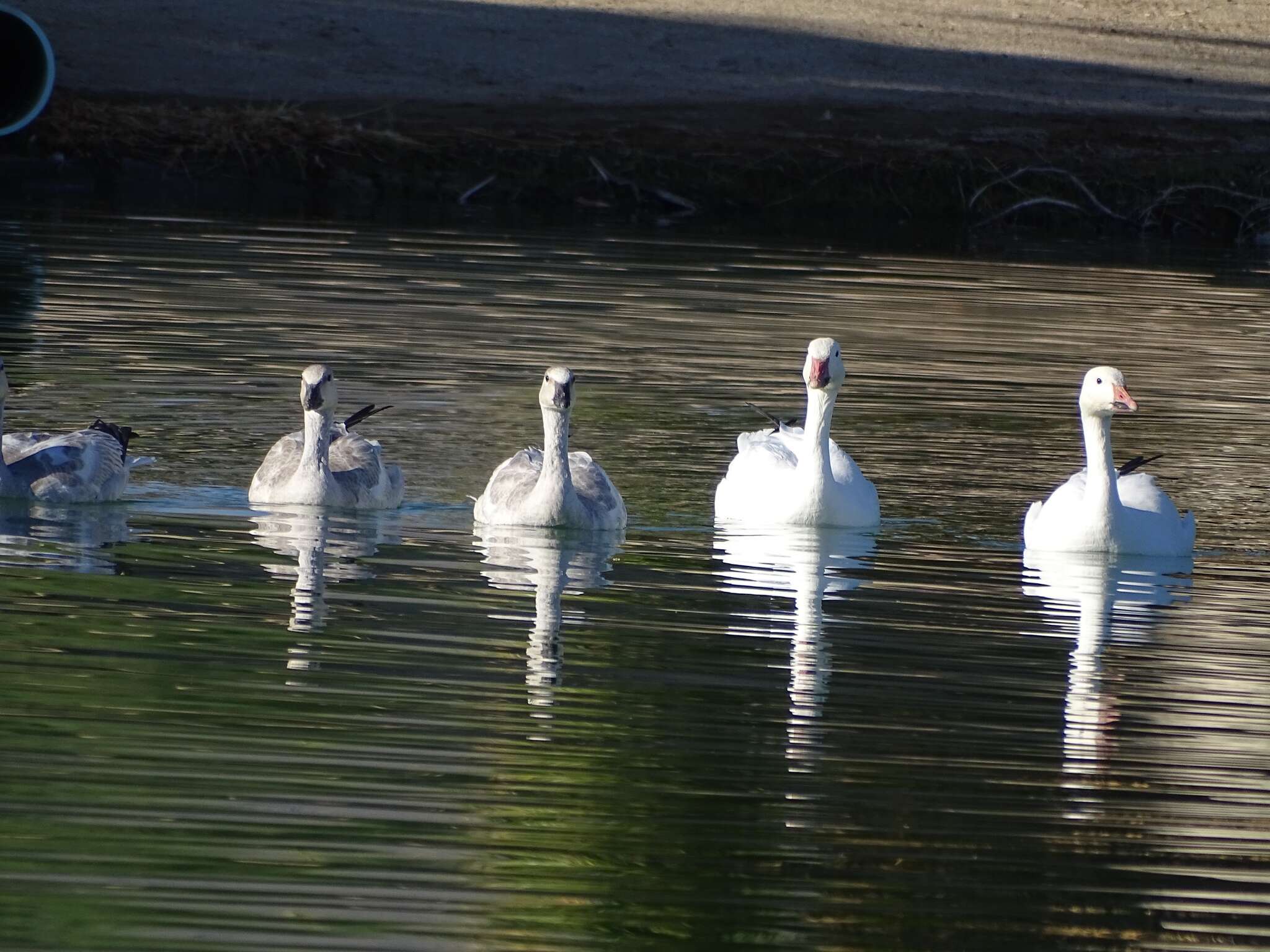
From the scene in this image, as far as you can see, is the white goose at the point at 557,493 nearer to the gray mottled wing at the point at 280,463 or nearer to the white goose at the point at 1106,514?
the gray mottled wing at the point at 280,463

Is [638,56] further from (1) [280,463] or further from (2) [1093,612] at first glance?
(2) [1093,612]

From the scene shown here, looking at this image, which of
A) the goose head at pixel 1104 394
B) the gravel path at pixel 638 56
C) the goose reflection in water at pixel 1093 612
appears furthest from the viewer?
the gravel path at pixel 638 56

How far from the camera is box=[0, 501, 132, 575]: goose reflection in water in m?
10.6

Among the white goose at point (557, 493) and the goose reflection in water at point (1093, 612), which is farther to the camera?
the white goose at point (557, 493)

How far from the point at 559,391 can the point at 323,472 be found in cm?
137

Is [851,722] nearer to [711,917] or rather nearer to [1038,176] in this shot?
[711,917]

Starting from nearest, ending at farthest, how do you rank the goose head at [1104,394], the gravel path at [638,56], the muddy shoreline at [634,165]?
1. the goose head at [1104,394]
2. the muddy shoreline at [634,165]
3. the gravel path at [638,56]

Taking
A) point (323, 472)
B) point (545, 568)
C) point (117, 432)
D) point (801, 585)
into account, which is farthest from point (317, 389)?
point (801, 585)

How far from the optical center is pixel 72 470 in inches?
474

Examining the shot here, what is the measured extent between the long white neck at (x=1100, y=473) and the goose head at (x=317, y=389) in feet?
12.6

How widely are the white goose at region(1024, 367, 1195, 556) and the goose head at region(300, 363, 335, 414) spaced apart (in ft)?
11.9

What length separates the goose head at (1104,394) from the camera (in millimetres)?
11664

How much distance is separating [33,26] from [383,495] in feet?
52.9

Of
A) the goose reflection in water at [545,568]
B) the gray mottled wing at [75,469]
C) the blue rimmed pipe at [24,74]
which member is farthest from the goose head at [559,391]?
the blue rimmed pipe at [24,74]
